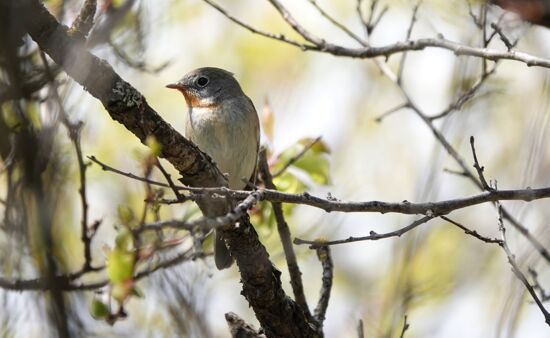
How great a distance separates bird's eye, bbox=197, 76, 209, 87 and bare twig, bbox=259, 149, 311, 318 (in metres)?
1.87

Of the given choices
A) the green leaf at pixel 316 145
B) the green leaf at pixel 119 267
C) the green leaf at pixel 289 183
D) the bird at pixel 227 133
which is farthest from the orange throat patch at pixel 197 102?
the green leaf at pixel 119 267

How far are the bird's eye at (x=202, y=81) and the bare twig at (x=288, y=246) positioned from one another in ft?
6.13

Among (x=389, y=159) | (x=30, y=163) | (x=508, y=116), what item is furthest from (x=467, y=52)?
(x=389, y=159)

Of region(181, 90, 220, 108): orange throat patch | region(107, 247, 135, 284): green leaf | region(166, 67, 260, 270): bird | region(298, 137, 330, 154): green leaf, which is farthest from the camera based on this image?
region(181, 90, 220, 108): orange throat patch

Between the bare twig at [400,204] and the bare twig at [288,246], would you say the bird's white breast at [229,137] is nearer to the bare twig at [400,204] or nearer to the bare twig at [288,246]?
the bare twig at [288,246]

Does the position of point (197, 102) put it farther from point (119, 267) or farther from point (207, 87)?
point (119, 267)

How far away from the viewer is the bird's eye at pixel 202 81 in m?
6.90

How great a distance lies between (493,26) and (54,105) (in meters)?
2.21

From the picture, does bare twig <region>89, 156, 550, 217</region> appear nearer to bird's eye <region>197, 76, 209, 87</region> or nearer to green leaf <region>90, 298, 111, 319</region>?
green leaf <region>90, 298, 111, 319</region>

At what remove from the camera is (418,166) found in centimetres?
1074

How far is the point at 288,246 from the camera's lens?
5.06 m

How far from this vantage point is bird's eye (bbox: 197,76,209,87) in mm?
6898

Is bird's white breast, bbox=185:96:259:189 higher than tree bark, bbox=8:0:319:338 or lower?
higher

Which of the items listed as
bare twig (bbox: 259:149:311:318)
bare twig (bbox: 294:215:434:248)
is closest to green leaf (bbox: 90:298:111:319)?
bare twig (bbox: 294:215:434:248)
